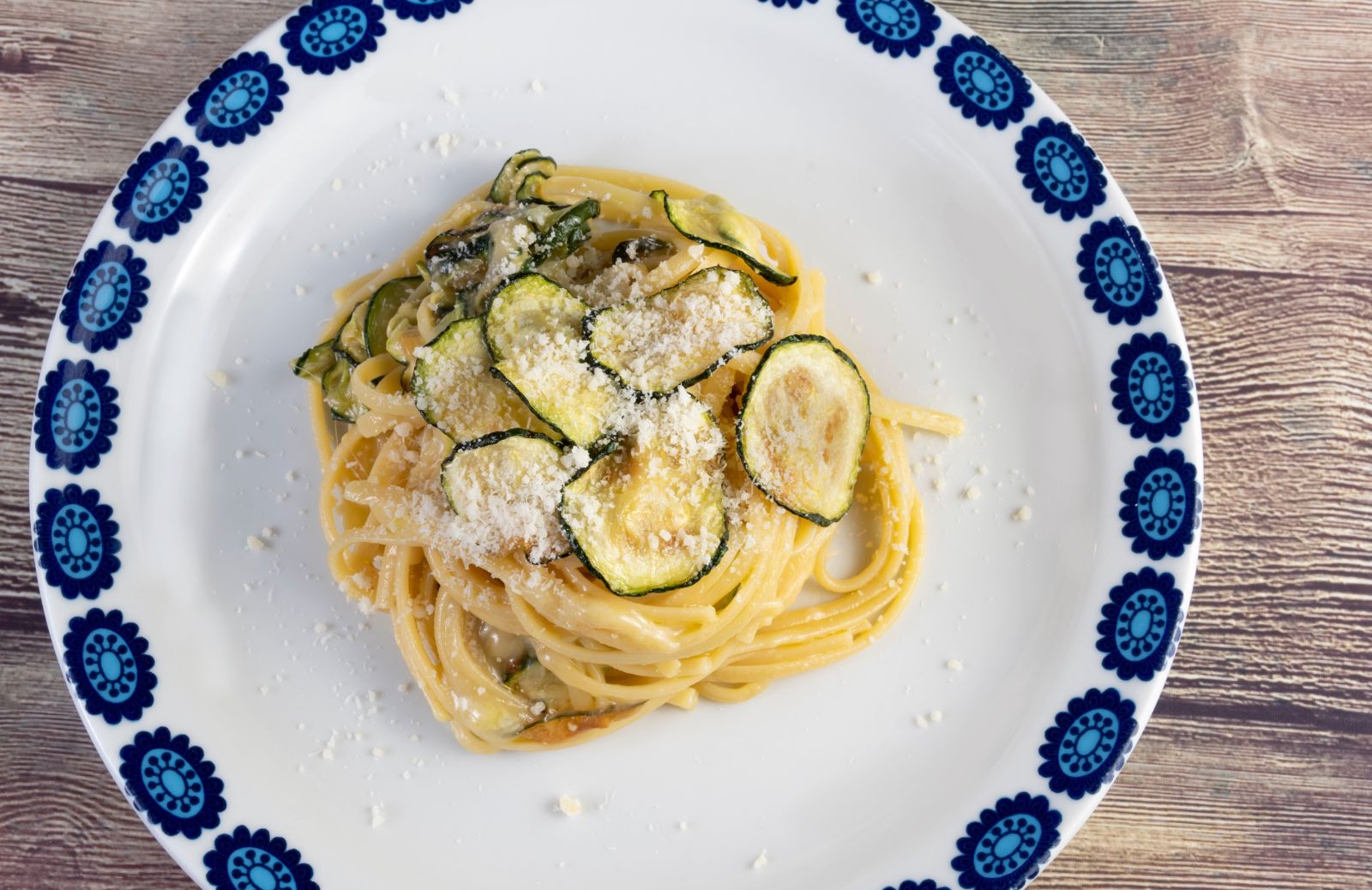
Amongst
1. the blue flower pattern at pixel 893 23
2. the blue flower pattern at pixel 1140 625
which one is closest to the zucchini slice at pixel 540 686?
the blue flower pattern at pixel 1140 625

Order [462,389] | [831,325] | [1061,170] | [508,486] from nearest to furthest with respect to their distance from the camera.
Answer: [508,486]
[462,389]
[1061,170]
[831,325]

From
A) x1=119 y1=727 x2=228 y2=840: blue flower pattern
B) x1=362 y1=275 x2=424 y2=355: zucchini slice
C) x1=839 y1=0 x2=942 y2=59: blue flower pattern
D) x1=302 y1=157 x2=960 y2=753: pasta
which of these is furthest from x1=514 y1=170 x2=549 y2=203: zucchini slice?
x1=119 y1=727 x2=228 y2=840: blue flower pattern

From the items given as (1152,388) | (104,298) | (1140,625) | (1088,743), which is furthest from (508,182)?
(1088,743)

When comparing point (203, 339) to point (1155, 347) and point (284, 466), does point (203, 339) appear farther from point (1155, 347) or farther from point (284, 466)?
point (1155, 347)

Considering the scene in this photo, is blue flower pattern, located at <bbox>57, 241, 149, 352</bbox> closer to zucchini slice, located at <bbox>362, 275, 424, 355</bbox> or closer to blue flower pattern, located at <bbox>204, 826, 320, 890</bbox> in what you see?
zucchini slice, located at <bbox>362, 275, 424, 355</bbox>

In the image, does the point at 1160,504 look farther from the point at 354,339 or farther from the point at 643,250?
the point at 354,339

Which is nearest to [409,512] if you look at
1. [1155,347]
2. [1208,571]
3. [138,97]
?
[138,97]

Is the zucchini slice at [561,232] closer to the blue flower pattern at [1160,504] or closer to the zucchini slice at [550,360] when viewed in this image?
the zucchini slice at [550,360]
